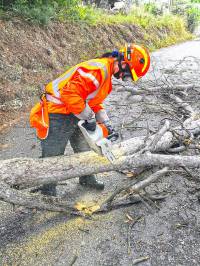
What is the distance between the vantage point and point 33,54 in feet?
27.1

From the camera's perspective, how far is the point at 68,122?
3.76 m

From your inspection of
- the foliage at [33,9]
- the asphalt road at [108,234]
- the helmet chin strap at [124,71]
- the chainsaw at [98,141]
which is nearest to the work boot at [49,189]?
the asphalt road at [108,234]

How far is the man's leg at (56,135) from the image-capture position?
368 cm

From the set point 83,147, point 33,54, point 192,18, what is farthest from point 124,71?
point 192,18

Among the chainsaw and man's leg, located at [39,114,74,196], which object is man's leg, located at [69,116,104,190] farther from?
the chainsaw

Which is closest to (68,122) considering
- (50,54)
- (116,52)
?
(116,52)

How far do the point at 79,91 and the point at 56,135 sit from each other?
2.25 ft

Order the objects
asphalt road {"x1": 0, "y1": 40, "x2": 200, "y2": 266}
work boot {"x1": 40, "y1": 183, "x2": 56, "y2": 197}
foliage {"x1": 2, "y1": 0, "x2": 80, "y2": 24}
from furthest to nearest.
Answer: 1. foliage {"x1": 2, "y1": 0, "x2": 80, "y2": 24}
2. work boot {"x1": 40, "y1": 183, "x2": 56, "y2": 197}
3. asphalt road {"x1": 0, "y1": 40, "x2": 200, "y2": 266}

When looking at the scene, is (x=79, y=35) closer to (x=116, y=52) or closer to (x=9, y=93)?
(x=9, y=93)

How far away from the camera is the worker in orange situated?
10.8 ft

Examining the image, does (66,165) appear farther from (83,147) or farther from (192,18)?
(192,18)

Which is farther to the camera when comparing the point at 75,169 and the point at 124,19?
the point at 124,19

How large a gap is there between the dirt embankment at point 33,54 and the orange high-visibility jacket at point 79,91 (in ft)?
9.17

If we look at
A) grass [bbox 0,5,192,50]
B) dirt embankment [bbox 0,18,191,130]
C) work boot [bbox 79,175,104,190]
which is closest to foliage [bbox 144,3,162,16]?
grass [bbox 0,5,192,50]
